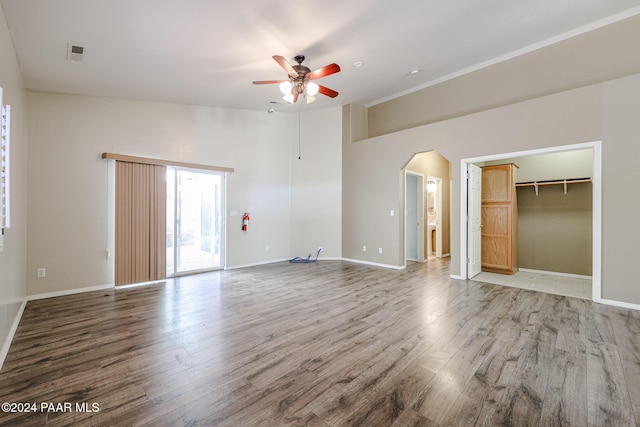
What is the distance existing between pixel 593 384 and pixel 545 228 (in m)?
4.40

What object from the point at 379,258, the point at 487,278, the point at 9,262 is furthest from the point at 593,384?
the point at 9,262

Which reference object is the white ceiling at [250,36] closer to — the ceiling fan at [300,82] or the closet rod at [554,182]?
the ceiling fan at [300,82]

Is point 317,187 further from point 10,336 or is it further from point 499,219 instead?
point 10,336

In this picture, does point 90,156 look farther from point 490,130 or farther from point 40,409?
point 490,130

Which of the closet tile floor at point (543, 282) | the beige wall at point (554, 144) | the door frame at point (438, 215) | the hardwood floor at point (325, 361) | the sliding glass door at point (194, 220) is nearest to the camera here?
the hardwood floor at point (325, 361)

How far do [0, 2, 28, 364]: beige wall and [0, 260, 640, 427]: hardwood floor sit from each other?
0.29 m

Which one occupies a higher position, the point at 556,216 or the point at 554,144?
the point at 554,144

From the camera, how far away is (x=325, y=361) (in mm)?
2244

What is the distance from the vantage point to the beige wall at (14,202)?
97.0 inches

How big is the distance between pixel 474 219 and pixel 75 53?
21.4 feet

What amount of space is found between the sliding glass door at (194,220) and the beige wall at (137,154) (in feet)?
0.81

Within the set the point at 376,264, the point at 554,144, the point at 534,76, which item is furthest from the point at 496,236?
the point at 534,76

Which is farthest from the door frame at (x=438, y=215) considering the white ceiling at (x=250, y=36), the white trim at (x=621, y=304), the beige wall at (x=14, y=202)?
the beige wall at (x=14, y=202)

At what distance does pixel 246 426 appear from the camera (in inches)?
61.2
